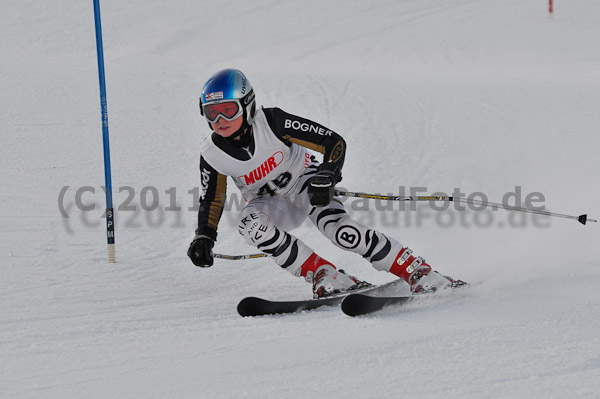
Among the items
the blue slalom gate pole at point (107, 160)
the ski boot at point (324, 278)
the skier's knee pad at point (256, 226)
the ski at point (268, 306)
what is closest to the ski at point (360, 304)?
the ski at point (268, 306)

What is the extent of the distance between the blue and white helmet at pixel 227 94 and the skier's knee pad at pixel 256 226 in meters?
0.54

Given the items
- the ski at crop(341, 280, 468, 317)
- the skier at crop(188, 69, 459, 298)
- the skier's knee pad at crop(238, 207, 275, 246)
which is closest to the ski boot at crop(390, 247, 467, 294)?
the skier at crop(188, 69, 459, 298)

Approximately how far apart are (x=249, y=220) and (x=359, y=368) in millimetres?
1415

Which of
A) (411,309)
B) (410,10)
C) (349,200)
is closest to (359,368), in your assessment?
(411,309)

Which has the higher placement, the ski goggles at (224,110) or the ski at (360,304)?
the ski goggles at (224,110)

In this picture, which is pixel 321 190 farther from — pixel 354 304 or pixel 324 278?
pixel 354 304

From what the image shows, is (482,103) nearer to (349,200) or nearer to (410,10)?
(349,200)

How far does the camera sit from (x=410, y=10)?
1769cm

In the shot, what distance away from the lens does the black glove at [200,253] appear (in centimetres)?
387

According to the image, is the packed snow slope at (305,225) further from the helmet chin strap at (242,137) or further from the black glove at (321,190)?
the helmet chin strap at (242,137)

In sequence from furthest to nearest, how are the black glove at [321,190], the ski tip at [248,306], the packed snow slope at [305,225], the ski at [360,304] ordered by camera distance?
the black glove at [321,190], the ski tip at [248,306], the ski at [360,304], the packed snow slope at [305,225]

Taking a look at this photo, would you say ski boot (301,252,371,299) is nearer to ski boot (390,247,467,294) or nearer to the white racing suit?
the white racing suit

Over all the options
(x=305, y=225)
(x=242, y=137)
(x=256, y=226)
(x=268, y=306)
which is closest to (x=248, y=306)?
(x=268, y=306)

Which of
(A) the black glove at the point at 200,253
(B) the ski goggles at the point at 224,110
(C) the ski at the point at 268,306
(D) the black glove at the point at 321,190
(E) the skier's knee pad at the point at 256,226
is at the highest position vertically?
(B) the ski goggles at the point at 224,110
